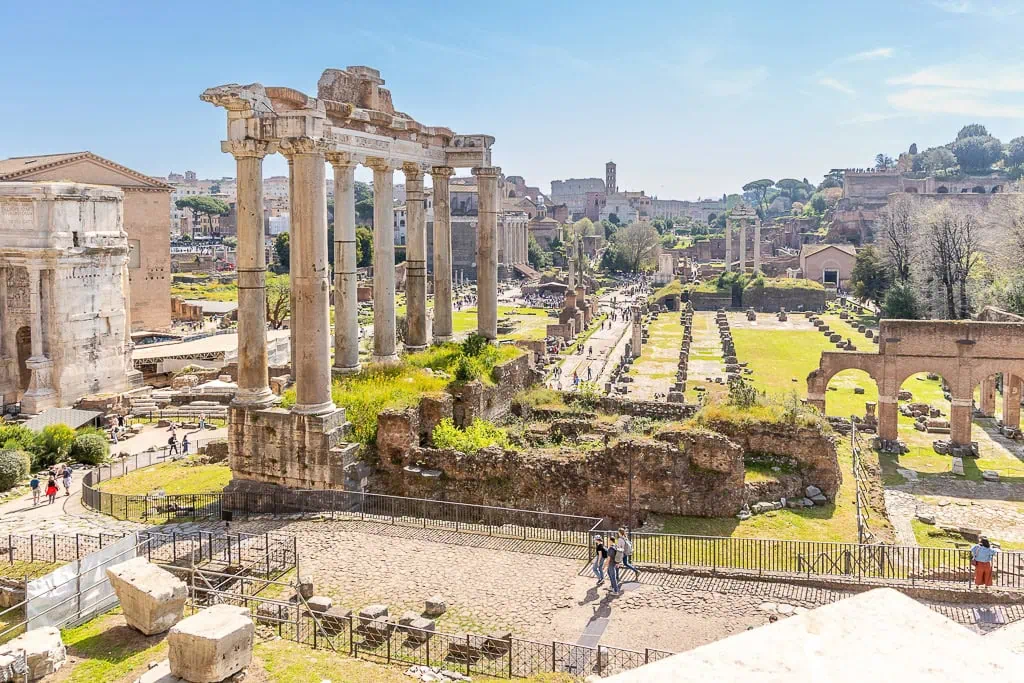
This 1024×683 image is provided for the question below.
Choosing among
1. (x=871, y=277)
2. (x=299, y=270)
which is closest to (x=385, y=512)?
(x=299, y=270)

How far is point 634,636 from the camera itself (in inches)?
446

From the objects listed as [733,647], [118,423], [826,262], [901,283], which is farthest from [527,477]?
[826,262]

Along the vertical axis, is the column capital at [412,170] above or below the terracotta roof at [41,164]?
below

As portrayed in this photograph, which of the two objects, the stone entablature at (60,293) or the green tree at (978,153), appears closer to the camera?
the stone entablature at (60,293)

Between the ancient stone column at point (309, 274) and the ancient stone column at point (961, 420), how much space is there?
21.8 m

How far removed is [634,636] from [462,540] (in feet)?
14.1

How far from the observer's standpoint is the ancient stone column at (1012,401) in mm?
30438

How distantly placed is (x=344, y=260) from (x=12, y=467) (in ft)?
39.9

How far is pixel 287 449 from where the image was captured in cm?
1669

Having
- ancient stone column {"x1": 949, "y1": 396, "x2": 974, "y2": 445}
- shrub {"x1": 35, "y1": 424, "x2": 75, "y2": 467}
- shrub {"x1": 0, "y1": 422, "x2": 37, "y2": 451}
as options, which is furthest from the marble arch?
shrub {"x1": 0, "y1": 422, "x2": 37, "y2": 451}

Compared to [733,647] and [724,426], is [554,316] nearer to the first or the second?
[724,426]

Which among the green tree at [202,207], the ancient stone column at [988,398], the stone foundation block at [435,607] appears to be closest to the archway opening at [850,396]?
the ancient stone column at [988,398]

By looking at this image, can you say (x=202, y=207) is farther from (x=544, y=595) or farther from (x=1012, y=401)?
(x=544, y=595)

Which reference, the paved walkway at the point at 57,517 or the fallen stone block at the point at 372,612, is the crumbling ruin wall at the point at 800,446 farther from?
the paved walkway at the point at 57,517
